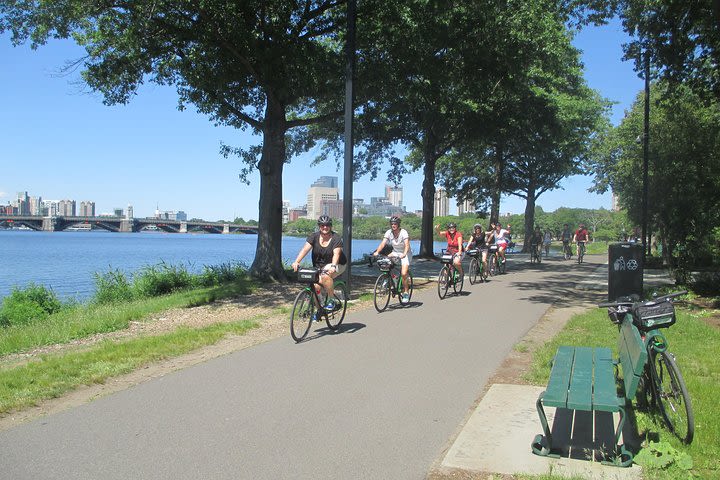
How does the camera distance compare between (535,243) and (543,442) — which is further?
(535,243)

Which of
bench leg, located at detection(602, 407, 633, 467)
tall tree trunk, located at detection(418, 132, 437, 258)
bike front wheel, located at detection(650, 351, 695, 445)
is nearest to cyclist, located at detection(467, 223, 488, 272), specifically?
tall tree trunk, located at detection(418, 132, 437, 258)

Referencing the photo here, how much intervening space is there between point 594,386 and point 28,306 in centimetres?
1458

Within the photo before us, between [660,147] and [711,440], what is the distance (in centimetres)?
2175

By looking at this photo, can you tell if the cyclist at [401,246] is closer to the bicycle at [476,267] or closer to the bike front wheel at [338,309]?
the bike front wheel at [338,309]

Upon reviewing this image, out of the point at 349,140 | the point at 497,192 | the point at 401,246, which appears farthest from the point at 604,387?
the point at 497,192

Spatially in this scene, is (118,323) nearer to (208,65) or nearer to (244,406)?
(244,406)

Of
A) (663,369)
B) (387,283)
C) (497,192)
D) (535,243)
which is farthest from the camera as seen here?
(497,192)

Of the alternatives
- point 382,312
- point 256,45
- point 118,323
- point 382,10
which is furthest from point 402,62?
point 118,323

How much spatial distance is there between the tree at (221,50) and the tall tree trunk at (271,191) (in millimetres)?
28

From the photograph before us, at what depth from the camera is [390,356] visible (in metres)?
7.20

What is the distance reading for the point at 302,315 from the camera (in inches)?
329

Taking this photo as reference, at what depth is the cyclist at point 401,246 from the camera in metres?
11.4

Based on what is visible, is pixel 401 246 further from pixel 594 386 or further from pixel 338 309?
pixel 594 386

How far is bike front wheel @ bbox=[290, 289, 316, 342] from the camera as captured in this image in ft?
26.8
